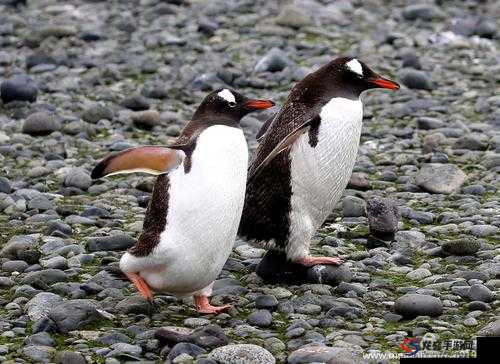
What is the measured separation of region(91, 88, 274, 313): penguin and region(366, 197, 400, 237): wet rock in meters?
1.44

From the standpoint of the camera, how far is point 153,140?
8867 millimetres

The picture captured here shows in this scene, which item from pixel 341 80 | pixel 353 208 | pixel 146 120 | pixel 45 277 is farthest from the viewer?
pixel 146 120

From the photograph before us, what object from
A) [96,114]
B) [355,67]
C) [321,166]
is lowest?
[96,114]

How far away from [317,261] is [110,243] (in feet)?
4.26

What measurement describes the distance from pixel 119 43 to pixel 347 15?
291 cm

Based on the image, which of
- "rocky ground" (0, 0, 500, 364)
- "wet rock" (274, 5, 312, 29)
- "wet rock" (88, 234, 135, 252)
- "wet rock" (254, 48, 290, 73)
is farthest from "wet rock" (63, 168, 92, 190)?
"wet rock" (274, 5, 312, 29)

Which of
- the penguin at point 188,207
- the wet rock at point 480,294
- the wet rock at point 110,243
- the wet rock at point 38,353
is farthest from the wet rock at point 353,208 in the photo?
the wet rock at point 38,353

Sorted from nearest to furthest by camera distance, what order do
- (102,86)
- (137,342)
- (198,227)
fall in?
(137,342), (198,227), (102,86)

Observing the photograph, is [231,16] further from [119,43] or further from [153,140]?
[153,140]

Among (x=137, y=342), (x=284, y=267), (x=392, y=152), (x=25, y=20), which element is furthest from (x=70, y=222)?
(x=25, y=20)

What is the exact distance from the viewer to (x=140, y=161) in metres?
5.24

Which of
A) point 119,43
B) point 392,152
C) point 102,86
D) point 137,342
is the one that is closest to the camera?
point 137,342

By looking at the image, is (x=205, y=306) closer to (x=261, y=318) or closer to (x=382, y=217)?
(x=261, y=318)

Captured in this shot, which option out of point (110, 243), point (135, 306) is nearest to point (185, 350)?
point (135, 306)
